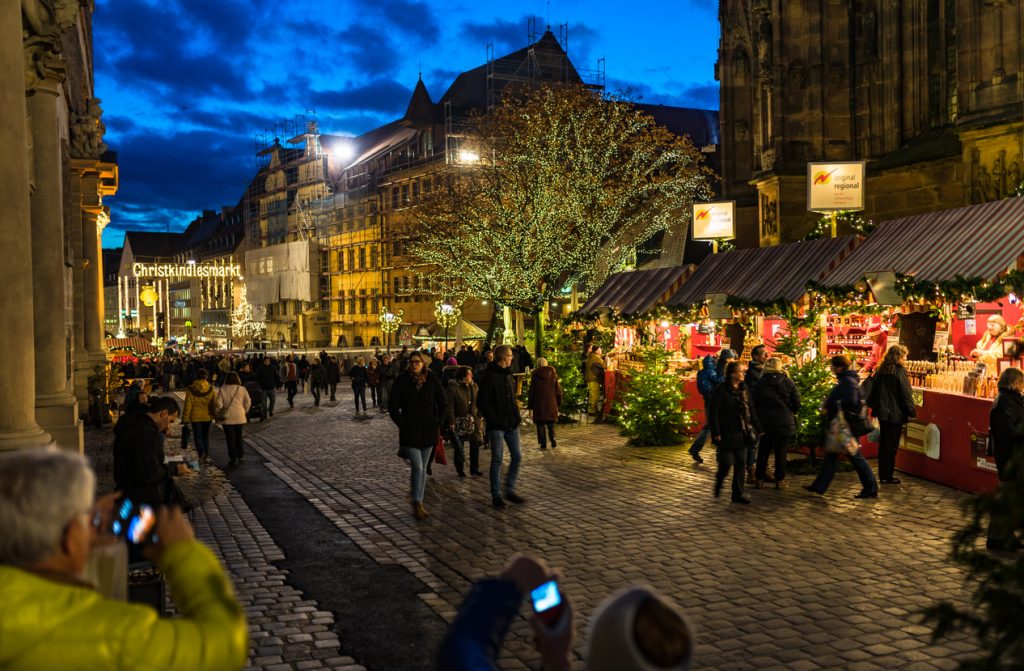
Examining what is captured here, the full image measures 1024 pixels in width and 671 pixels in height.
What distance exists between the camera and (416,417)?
10953 mm

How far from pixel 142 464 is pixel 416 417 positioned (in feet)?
14.2

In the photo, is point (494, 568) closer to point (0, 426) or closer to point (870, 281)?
point (0, 426)

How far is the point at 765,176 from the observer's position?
27.2m

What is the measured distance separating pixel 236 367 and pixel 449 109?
37.4 meters

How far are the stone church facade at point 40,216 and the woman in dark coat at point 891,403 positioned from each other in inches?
370

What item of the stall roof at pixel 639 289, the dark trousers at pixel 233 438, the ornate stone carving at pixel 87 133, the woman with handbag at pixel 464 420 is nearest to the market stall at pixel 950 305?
the stall roof at pixel 639 289

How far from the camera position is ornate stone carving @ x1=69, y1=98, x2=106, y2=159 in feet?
74.6

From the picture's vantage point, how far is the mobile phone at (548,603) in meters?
2.29

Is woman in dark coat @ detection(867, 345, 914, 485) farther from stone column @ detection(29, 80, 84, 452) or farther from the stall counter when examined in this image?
stone column @ detection(29, 80, 84, 452)

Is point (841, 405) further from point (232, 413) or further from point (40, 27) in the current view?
point (40, 27)

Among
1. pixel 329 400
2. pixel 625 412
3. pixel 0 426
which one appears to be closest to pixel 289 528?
pixel 0 426

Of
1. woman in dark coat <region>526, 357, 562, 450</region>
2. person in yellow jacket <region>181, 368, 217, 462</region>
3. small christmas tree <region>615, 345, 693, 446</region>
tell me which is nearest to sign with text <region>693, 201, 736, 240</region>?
small christmas tree <region>615, 345, 693, 446</region>

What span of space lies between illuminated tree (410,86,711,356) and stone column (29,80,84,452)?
1723 cm

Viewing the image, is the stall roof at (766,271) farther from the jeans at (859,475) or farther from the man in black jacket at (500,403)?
the man in black jacket at (500,403)
